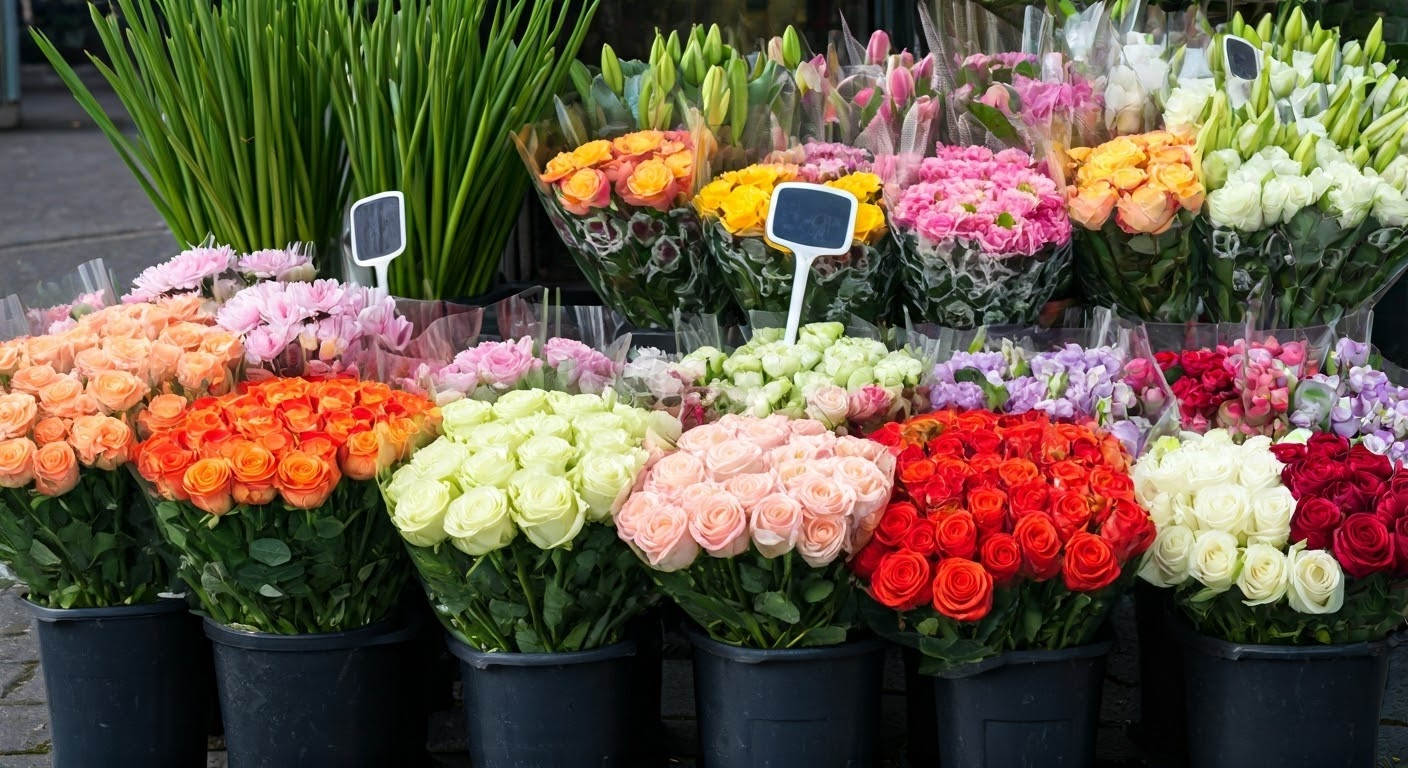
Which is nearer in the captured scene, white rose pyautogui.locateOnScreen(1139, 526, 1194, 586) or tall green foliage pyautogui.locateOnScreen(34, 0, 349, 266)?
white rose pyautogui.locateOnScreen(1139, 526, 1194, 586)

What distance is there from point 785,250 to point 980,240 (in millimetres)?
305

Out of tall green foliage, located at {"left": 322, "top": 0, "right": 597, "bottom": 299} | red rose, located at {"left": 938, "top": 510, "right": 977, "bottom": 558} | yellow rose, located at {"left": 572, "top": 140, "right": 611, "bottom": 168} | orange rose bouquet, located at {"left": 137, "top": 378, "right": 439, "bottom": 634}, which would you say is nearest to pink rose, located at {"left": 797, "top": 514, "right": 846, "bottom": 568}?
red rose, located at {"left": 938, "top": 510, "right": 977, "bottom": 558}

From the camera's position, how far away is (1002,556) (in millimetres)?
1745

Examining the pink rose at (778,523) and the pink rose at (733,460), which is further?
the pink rose at (733,460)

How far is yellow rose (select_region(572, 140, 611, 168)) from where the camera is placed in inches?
99.2

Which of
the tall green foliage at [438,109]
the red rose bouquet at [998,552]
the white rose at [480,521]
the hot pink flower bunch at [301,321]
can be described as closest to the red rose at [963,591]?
the red rose bouquet at [998,552]

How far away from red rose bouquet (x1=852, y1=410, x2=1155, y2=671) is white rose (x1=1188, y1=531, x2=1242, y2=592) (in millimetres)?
61

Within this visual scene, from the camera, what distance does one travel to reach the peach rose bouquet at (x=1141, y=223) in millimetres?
2354

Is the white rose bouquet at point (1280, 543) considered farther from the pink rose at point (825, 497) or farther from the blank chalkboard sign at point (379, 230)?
the blank chalkboard sign at point (379, 230)

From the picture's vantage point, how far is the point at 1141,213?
2336mm

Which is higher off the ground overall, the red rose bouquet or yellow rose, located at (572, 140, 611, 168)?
yellow rose, located at (572, 140, 611, 168)

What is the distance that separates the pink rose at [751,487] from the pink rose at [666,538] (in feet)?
0.23

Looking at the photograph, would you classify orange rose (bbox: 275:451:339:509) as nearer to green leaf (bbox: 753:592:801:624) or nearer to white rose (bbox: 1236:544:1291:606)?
green leaf (bbox: 753:592:801:624)

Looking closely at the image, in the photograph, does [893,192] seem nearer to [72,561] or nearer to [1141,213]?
[1141,213]
